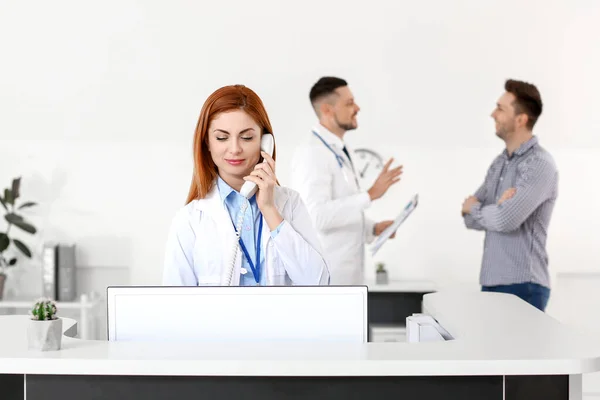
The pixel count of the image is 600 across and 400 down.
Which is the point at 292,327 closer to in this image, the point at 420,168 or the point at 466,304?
the point at 466,304

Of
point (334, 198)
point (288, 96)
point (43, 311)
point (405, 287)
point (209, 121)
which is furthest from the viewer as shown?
point (288, 96)

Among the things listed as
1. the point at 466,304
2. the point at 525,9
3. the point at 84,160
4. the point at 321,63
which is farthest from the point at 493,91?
the point at 466,304

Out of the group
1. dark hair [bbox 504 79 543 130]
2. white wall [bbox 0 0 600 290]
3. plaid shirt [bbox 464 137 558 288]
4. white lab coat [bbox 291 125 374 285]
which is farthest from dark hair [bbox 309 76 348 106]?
plaid shirt [bbox 464 137 558 288]

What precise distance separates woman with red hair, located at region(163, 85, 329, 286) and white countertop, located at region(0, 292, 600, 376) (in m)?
0.67

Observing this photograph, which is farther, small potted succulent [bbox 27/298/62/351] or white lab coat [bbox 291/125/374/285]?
white lab coat [bbox 291/125/374/285]

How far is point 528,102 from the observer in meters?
5.64

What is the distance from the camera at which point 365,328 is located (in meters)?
2.43

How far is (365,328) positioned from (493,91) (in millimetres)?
4534

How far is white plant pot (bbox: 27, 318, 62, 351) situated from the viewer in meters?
2.30

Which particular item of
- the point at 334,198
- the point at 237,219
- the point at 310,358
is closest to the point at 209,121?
the point at 237,219

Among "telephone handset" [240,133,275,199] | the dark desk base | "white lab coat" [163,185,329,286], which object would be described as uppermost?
"telephone handset" [240,133,275,199]

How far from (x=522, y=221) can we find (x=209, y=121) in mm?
2477

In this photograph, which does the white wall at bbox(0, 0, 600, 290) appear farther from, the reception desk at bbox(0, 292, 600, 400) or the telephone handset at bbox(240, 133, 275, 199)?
the reception desk at bbox(0, 292, 600, 400)

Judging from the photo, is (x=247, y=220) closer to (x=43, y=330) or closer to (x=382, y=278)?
(x=43, y=330)
